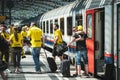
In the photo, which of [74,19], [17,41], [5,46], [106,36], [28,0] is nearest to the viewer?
[5,46]

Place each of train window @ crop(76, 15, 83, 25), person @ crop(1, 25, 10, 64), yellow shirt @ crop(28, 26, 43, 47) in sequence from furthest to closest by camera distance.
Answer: train window @ crop(76, 15, 83, 25) → yellow shirt @ crop(28, 26, 43, 47) → person @ crop(1, 25, 10, 64)

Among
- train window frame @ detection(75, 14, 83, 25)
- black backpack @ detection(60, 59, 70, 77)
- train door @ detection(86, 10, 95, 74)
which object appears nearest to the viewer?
train door @ detection(86, 10, 95, 74)

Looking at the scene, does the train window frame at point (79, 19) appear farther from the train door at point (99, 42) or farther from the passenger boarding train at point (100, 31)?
the train door at point (99, 42)

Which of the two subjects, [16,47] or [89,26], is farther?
[16,47]

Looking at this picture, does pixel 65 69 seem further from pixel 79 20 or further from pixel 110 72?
pixel 110 72

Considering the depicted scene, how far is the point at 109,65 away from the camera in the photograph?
12070 mm

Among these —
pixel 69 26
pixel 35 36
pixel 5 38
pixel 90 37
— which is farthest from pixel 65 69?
pixel 69 26

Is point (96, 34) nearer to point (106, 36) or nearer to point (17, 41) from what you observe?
point (106, 36)

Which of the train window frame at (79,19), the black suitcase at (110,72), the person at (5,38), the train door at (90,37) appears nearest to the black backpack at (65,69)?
the train door at (90,37)

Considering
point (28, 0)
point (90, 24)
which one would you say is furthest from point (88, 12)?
point (28, 0)

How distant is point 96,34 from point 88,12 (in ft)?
3.42

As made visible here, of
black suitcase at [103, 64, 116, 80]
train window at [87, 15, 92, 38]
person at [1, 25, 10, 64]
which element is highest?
train window at [87, 15, 92, 38]

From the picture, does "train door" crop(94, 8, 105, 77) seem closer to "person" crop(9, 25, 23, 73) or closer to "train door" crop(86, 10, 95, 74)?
"train door" crop(86, 10, 95, 74)

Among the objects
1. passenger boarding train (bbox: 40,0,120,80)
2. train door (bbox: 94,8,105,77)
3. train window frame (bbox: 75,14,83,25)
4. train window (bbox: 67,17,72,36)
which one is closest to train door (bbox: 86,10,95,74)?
passenger boarding train (bbox: 40,0,120,80)
